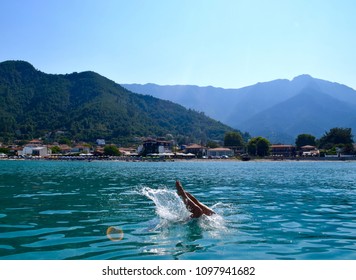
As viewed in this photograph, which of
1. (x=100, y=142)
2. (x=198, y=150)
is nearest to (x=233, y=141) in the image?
(x=198, y=150)

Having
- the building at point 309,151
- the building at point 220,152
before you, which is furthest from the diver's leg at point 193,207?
the building at point 220,152

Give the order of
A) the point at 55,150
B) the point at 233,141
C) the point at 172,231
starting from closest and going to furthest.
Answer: the point at 172,231 → the point at 55,150 → the point at 233,141

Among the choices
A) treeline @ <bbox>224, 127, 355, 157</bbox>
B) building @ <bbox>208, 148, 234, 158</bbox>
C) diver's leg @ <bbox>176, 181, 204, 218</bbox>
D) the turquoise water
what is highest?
treeline @ <bbox>224, 127, 355, 157</bbox>

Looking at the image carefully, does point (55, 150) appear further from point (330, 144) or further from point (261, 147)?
point (330, 144)

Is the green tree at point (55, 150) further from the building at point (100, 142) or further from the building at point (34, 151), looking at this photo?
the building at point (100, 142)

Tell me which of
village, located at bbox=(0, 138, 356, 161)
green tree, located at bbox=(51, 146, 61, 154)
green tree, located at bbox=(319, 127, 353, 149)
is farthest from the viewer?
green tree, located at bbox=(51, 146, 61, 154)

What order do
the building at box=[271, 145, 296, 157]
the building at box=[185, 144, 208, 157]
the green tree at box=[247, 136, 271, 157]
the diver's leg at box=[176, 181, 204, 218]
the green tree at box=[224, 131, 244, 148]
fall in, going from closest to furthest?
the diver's leg at box=[176, 181, 204, 218] → the green tree at box=[247, 136, 271, 157] → the building at box=[271, 145, 296, 157] → the building at box=[185, 144, 208, 157] → the green tree at box=[224, 131, 244, 148]

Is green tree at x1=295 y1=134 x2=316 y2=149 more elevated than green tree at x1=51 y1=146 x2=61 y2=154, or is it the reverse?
green tree at x1=295 y1=134 x2=316 y2=149

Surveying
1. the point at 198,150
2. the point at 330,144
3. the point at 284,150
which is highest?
the point at 330,144

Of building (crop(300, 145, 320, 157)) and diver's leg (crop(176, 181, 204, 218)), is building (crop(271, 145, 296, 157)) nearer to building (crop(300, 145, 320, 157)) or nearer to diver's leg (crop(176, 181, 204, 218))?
building (crop(300, 145, 320, 157))

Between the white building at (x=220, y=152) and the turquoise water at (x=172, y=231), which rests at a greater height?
the white building at (x=220, y=152)

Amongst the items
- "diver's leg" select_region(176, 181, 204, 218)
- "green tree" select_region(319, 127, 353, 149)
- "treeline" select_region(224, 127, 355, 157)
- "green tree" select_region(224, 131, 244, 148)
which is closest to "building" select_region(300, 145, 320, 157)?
"treeline" select_region(224, 127, 355, 157)

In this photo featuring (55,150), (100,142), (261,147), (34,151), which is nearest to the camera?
(261,147)
